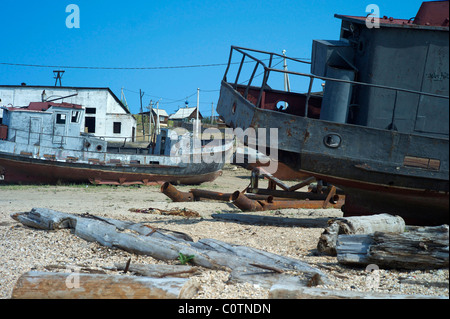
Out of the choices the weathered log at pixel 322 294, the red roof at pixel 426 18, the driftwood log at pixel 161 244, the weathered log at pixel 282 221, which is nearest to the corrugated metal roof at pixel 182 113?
the weathered log at pixel 282 221

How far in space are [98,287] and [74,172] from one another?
61.0 feet

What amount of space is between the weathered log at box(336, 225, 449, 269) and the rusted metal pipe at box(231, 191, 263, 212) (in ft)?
16.9

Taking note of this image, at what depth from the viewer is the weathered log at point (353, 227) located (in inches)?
222

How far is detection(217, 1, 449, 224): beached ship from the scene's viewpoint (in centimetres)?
658

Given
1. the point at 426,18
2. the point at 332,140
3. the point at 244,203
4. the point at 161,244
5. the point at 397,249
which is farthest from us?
the point at 244,203

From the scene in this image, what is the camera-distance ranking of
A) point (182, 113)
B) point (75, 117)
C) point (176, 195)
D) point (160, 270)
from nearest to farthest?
point (160, 270) < point (176, 195) < point (75, 117) < point (182, 113)

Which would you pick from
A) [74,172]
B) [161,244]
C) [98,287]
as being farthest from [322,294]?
[74,172]

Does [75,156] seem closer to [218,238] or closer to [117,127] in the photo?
[218,238]

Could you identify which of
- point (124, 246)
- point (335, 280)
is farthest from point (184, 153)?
point (335, 280)

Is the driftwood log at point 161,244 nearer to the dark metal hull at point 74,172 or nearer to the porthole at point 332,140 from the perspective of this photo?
the porthole at point 332,140

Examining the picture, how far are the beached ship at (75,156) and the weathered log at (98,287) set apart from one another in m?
18.0

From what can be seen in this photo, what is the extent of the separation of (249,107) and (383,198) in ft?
9.09

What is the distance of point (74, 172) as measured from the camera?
21.3 metres
